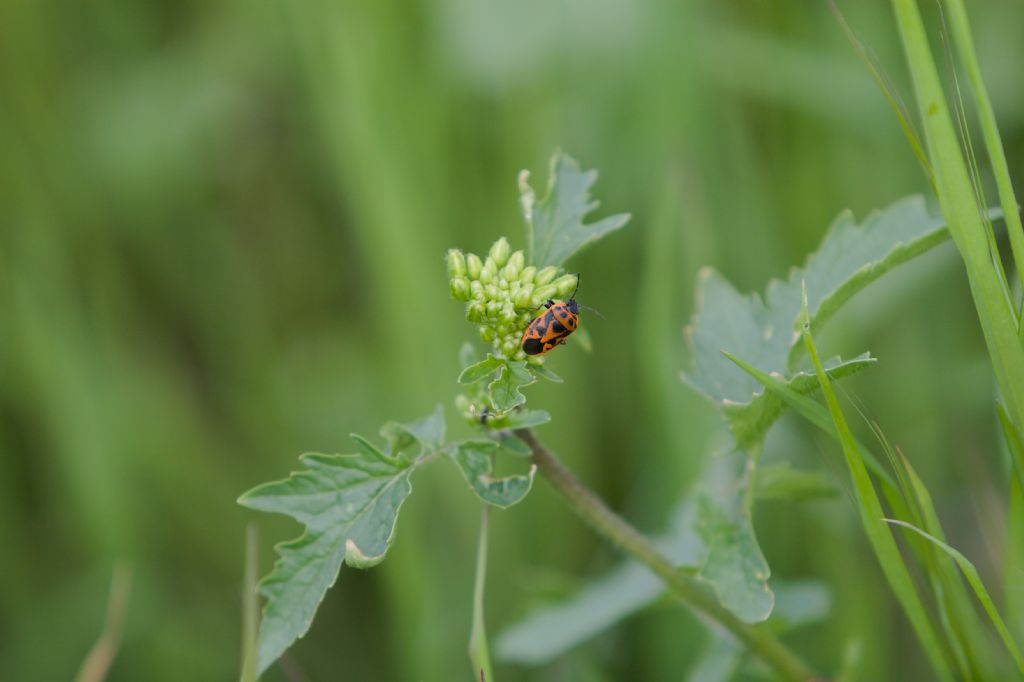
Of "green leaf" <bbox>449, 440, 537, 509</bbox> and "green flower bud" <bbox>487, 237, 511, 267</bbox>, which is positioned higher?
"green flower bud" <bbox>487, 237, 511, 267</bbox>

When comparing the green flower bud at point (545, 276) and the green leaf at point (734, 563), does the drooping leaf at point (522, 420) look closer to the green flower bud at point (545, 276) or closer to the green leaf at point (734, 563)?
the green flower bud at point (545, 276)

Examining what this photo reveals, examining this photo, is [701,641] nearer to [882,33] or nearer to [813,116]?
[813,116]

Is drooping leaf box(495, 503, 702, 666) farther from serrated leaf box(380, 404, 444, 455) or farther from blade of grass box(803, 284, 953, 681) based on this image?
serrated leaf box(380, 404, 444, 455)

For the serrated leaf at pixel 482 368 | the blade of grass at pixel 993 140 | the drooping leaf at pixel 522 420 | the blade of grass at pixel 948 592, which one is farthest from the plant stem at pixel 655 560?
the blade of grass at pixel 993 140

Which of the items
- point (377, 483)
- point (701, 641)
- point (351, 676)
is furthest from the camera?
point (351, 676)

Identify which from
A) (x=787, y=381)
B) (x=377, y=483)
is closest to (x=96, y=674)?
(x=377, y=483)

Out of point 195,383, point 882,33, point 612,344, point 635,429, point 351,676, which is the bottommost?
point 351,676

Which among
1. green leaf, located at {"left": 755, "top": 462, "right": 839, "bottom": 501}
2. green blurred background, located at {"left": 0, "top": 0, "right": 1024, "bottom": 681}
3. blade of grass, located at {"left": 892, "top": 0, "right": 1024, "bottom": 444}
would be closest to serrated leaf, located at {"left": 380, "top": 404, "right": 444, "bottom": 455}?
green leaf, located at {"left": 755, "top": 462, "right": 839, "bottom": 501}
